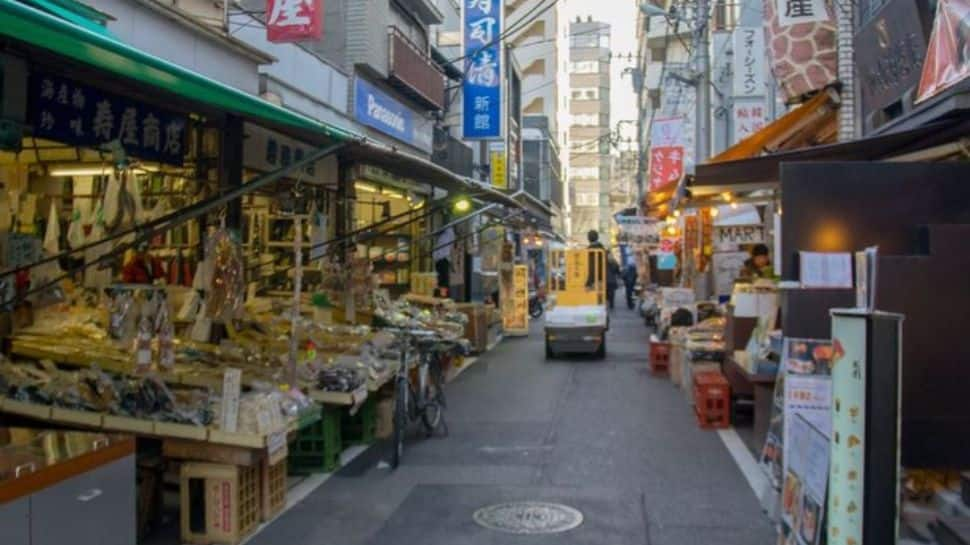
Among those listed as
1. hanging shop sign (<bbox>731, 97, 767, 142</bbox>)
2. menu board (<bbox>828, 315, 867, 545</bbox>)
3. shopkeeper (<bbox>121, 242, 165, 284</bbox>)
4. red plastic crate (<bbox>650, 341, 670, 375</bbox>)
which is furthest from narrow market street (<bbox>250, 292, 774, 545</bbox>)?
hanging shop sign (<bbox>731, 97, 767, 142</bbox>)

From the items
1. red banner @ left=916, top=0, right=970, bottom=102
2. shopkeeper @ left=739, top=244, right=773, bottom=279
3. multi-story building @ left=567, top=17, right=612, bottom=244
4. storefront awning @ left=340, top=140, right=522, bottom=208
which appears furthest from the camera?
multi-story building @ left=567, top=17, right=612, bottom=244

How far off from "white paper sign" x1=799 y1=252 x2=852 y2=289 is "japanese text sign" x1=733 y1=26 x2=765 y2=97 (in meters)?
15.9

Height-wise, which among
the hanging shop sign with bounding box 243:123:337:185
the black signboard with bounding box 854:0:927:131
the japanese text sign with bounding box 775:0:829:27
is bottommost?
the hanging shop sign with bounding box 243:123:337:185

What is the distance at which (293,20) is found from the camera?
12711mm

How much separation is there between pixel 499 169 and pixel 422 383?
71.7 feet

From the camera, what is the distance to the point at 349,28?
17.8 metres

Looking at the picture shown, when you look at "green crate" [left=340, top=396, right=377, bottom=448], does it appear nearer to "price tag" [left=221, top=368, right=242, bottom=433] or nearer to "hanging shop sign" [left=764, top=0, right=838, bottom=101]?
"price tag" [left=221, top=368, right=242, bottom=433]

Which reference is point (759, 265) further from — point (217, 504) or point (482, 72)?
point (482, 72)

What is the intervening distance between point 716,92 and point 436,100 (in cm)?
1269

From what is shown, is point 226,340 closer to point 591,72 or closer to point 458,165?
point 458,165

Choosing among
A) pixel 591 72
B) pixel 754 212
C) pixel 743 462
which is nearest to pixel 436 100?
pixel 754 212

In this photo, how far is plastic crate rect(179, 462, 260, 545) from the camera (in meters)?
6.94

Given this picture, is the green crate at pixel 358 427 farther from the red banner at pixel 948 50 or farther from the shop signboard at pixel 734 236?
the shop signboard at pixel 734 236

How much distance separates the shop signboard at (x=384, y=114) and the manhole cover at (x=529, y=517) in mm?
11162
